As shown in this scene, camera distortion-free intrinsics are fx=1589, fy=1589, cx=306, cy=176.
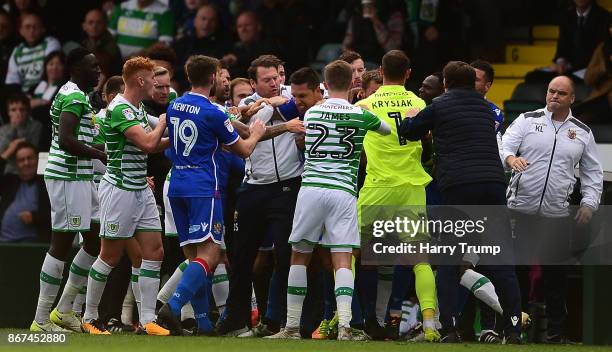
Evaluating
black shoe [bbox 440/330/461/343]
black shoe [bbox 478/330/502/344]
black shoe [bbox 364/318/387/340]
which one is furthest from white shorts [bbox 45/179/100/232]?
black shoe [bbox 478/330/502/344]

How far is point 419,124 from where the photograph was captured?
12.5m

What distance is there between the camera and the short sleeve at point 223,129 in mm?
12172

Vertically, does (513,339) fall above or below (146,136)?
below

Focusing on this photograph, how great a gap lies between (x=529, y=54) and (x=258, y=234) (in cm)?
754

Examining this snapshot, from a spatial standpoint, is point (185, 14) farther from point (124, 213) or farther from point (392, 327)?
point (392, 327)

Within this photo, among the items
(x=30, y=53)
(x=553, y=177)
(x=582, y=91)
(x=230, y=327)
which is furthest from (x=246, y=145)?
(x=30, y=53)

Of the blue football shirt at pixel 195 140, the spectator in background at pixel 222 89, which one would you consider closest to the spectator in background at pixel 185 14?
the spectator in background at pixel 222 89

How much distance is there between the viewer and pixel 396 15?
18.4 metres

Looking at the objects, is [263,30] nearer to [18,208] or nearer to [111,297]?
[18,208]

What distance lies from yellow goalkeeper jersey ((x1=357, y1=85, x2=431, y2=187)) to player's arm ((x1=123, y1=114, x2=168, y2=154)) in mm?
1667

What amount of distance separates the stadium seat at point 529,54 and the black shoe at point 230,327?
7.73 metres

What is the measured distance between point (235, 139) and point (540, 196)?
2804 mm

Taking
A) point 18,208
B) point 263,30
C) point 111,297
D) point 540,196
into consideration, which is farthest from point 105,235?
point 263,30

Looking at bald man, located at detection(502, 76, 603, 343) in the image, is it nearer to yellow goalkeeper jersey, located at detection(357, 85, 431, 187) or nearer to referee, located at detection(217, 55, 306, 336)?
yellow goalkeeper jersey, located at detection(357, 85, 431, 187)
